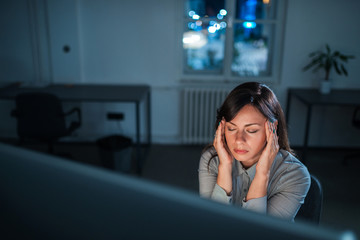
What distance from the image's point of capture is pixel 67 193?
354 millimetres

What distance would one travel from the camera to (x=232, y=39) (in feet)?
13.3

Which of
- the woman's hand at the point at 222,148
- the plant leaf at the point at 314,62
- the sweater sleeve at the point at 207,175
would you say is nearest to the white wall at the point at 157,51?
the plant leaf at the point at 314,62

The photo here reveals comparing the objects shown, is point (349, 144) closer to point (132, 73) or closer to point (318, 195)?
point (132, 73)

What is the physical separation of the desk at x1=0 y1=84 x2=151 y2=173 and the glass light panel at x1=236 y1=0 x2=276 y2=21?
1.42 meters

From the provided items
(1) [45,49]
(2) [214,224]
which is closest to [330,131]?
(1) [45,49]

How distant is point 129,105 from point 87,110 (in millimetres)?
529

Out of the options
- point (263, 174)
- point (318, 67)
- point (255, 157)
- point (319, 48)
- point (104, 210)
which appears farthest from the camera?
point (319, 48)

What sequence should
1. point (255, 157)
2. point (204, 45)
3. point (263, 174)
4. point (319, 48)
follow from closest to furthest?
point (263, 174)
point (255, 157)
point (319, 48)
point (204, 45)

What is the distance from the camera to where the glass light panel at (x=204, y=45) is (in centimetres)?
408

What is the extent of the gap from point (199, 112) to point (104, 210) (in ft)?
12.4

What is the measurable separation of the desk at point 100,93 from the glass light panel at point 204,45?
28.9 inches

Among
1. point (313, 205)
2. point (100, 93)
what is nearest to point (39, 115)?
point (100, 93)

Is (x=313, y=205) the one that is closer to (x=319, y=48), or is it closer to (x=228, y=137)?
(x=228, y=137)

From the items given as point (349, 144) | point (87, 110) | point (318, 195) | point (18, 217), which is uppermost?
point (18, 217)
